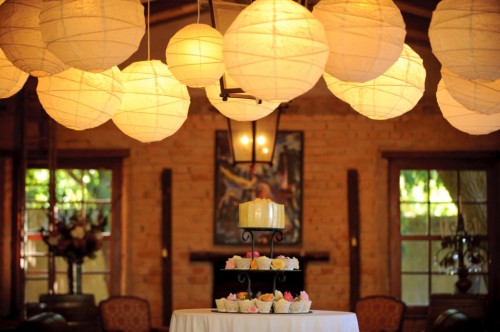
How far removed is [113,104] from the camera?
4.68 meters

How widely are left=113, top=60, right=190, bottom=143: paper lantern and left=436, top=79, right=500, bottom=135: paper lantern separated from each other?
1252 millimetres

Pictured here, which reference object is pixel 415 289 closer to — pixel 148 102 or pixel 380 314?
pixel 380 314

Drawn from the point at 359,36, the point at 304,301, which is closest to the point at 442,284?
the point at 304,301

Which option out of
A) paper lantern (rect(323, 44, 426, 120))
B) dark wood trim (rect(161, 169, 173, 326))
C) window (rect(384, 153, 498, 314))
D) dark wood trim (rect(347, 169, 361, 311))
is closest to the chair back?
dark wood trim (rect(161, 169, 173, 326))

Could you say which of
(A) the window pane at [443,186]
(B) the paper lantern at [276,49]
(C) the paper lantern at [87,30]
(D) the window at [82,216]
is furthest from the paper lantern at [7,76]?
(A) the window pane at [443,186]

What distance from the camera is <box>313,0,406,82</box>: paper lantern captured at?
3936 mm

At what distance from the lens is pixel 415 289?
34.6 ft

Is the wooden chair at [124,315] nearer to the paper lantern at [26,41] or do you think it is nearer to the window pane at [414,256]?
the window pane at [414,256]

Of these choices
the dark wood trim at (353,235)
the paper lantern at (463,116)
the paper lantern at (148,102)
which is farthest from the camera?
the dark wood trim at (353,235)

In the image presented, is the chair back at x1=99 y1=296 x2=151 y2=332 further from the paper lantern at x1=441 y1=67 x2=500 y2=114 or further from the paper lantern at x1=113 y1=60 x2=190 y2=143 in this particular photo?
the paper lantern at x1=441 y1=67 x2=500 y2=114

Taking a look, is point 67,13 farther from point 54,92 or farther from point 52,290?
point 52,290

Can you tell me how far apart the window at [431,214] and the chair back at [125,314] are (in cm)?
269

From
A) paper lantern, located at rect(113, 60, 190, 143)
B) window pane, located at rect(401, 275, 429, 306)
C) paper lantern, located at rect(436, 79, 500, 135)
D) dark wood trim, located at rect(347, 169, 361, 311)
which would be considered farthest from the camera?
window pane, located at rect(401, 275, 429, 306)

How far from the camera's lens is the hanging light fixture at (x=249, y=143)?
7445mm
